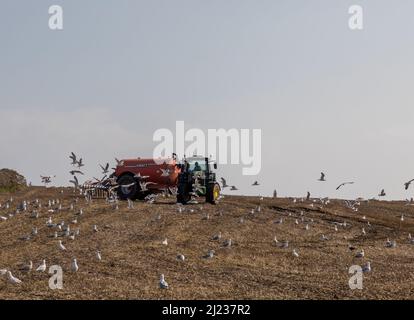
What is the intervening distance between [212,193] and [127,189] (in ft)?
18.0

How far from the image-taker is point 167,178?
1314 inches

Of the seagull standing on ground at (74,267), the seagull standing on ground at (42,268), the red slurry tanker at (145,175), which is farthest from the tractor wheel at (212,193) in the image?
the seagull standing on ground at (42,268)

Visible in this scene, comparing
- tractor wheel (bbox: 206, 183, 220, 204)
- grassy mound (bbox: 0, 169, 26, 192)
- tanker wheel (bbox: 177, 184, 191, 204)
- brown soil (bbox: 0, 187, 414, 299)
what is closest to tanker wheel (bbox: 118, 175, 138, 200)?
brown soil (bbox: 0, 187, 414, 299)

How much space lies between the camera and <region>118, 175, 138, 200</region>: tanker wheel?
34.1 metres

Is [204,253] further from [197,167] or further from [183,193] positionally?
[197,167]

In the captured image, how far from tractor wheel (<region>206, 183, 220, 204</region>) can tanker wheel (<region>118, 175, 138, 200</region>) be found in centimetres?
460

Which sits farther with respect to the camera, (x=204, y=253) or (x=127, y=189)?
(x=127, y=189)

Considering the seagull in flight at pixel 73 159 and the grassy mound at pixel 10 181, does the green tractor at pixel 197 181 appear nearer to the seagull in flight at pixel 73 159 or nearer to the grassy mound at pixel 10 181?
the seagull in flight at pixel 73 159

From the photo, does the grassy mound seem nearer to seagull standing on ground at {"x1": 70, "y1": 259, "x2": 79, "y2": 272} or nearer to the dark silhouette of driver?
the dark silhouette of driver

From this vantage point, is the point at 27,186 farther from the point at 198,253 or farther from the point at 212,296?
the point at 212,296

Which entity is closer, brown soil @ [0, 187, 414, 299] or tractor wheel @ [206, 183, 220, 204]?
brown soil @ [0, 187, 414, 299]

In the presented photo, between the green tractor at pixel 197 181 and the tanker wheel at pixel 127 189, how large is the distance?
12.6 ft

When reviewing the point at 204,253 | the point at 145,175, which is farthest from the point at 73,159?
the point at 204,253

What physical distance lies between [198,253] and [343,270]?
14.2 feet
